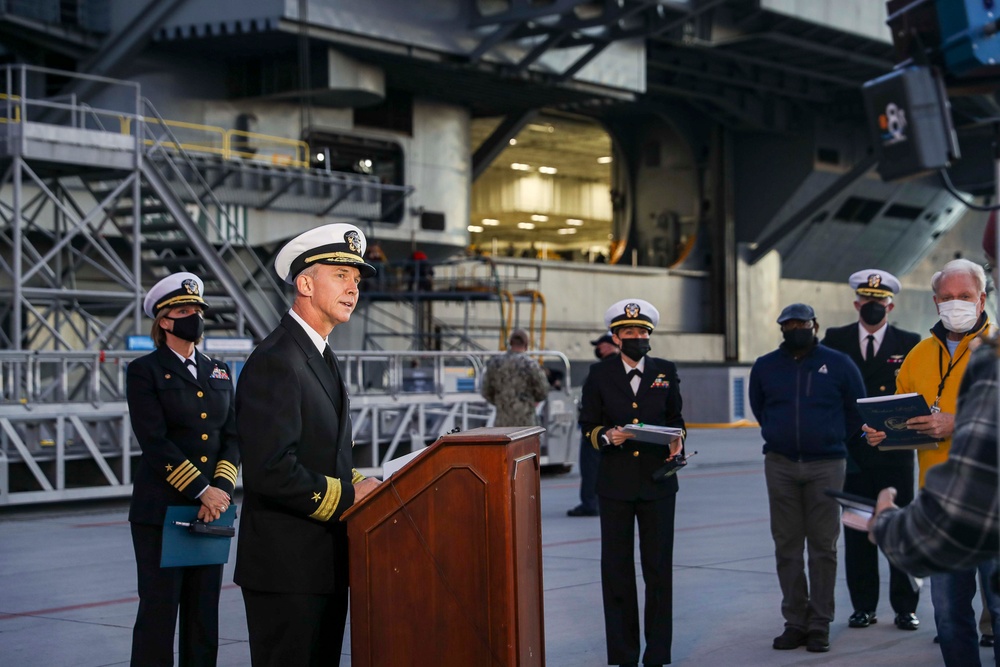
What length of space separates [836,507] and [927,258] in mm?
46871

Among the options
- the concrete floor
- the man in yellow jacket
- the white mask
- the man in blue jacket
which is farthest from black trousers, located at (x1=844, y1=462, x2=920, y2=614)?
the white mask

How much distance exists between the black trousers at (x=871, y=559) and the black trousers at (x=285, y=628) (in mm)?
4484

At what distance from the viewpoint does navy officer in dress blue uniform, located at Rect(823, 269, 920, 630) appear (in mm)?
7855

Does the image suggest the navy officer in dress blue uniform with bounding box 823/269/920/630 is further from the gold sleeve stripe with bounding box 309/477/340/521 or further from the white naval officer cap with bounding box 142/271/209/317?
the gold sleeve stripe with bounding box 309/477/340/521

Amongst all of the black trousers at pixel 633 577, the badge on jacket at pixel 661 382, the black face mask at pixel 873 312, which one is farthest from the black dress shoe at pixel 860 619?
the badge on jacket at pixel 661 382

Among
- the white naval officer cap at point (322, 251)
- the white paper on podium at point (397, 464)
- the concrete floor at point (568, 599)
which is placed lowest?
the concrete floor at point (568, 599)

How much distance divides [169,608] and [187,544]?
28cm

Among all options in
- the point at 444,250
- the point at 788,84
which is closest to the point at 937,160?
the point at 444,250

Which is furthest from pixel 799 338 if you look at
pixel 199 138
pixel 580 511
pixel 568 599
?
pixel 199 138

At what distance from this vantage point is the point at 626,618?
6668mm

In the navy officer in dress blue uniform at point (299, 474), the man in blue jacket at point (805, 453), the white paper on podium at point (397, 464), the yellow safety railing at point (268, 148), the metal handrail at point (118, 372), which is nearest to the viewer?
the navy officer in dress blue uniform at point (299, 474)

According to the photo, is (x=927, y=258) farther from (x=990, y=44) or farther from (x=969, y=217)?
(x=990, y=44)

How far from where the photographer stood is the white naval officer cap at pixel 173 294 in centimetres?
590

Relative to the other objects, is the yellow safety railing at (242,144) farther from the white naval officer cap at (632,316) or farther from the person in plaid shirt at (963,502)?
the person in plaid shirt at (963,502)
